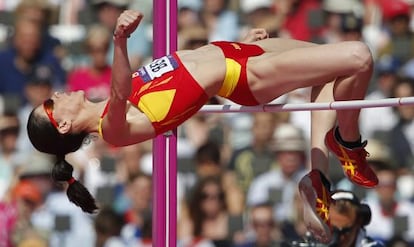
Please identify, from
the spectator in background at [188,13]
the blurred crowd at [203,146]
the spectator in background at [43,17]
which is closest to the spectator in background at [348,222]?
the blurred crowd at [203,146]

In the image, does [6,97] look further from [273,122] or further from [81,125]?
[81,125]

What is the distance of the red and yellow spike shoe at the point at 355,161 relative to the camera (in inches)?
243

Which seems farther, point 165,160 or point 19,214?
point 19,214

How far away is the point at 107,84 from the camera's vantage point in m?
9.69

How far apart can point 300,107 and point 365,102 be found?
373 mm

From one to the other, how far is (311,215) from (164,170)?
0.77 meters

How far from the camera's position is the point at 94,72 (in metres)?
9.80

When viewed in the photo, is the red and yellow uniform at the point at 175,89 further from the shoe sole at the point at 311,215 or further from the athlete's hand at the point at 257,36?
the shoe sole at the point at 311,215

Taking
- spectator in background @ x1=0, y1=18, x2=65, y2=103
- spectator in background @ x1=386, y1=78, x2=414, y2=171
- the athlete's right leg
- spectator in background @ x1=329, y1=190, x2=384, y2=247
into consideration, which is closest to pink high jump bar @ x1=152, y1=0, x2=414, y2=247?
the athlete's right leg

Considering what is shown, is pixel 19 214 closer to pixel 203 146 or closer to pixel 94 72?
pixel 94 72

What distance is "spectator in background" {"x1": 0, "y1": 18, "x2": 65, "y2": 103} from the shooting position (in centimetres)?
988

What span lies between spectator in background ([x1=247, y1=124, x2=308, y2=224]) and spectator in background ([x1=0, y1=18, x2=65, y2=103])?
1665 mm

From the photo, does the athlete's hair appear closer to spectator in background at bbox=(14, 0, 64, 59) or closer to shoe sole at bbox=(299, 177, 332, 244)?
shoe sole at bbox=(299, 177, 332, 244)

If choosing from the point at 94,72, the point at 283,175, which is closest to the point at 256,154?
the point at 283,175
